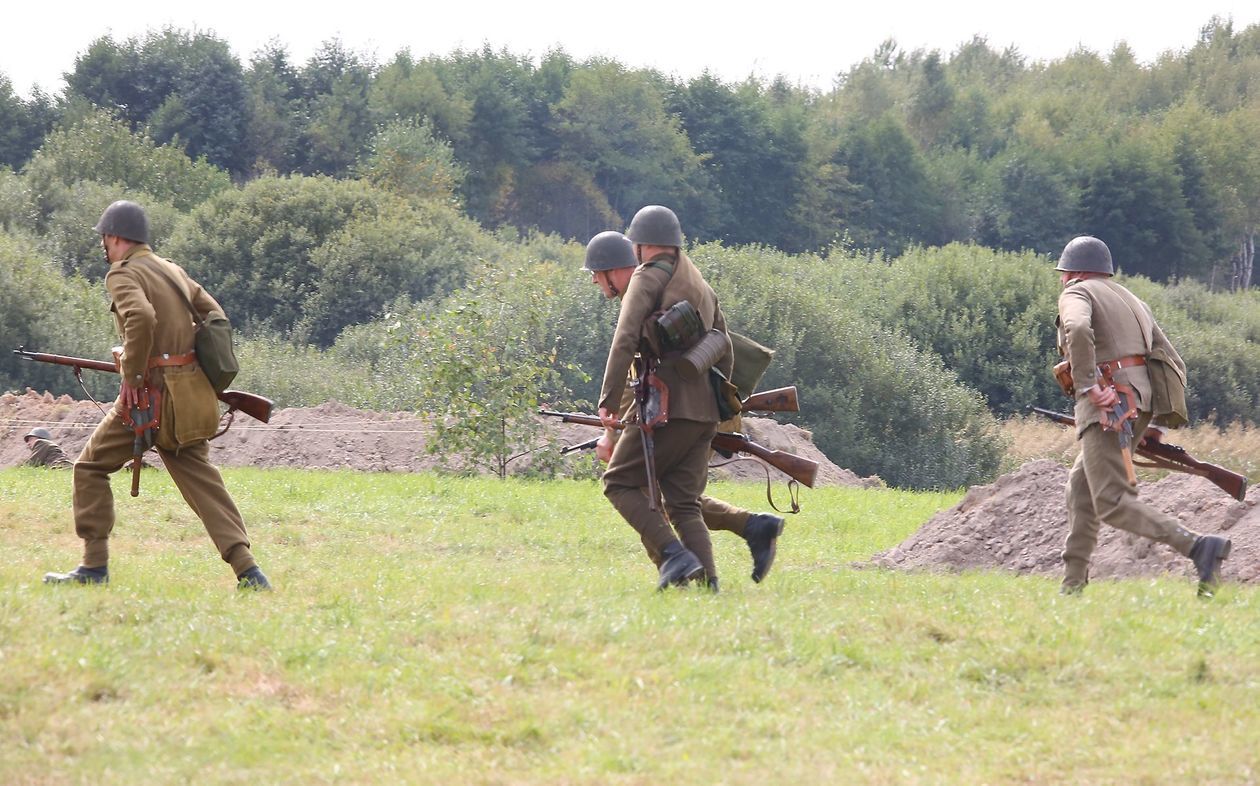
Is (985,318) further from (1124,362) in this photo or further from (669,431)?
(669,431)

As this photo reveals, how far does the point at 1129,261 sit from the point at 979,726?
3442 inches

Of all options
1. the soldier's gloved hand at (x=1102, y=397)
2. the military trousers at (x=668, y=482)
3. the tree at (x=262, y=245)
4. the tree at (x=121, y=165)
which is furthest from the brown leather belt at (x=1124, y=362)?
the tree at (x=121, y=165)

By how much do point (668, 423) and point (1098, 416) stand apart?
2.71m

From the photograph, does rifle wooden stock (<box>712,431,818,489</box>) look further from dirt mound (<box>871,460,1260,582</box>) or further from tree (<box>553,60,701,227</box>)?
tree (<box>553,60,701,227</box>)

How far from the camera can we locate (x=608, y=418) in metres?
9.38

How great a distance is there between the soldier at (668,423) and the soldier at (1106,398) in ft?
7.38

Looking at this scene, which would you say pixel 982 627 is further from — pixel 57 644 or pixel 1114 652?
pixel 57 644

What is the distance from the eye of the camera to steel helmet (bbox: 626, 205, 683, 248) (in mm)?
9523

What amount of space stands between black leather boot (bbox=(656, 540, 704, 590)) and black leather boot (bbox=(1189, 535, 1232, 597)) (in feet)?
9.97

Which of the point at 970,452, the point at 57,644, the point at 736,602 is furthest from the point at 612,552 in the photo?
the point at 970,452

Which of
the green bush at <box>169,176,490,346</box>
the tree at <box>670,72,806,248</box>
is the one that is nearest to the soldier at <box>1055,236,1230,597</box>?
the green bush at <box>169,176,490,346</box>

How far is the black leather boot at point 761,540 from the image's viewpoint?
32.7 feet

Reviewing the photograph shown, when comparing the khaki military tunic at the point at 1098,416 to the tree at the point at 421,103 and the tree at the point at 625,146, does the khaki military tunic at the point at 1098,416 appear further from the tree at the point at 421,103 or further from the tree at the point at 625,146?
the tree at the point at 625,146

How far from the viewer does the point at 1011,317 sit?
170ft
